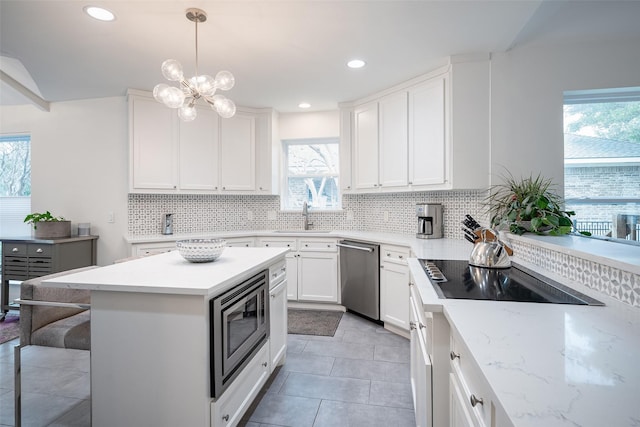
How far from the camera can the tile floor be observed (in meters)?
1.79

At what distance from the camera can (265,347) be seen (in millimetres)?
1982

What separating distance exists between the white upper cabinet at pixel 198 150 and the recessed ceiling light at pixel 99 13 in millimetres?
1380

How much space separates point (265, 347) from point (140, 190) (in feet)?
7.98

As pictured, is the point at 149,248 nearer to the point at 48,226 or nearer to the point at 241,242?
the point at 241,242

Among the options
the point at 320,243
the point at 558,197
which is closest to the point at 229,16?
the point at 320,243

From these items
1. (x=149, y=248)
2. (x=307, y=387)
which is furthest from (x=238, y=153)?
(x=307, y=387)

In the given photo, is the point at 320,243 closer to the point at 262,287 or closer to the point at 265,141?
the point at 265,141

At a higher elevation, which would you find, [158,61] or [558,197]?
[158,61]

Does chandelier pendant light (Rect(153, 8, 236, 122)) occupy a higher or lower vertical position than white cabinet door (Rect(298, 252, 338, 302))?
higher

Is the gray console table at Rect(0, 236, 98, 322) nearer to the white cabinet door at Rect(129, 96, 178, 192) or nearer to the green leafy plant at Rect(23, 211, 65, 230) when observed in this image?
the green leafy plant at Rect(23, 211, 65, 230)

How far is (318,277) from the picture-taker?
12.0 ft

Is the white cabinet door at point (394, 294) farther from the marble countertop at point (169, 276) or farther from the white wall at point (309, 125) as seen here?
the white wall at point (309, 125)

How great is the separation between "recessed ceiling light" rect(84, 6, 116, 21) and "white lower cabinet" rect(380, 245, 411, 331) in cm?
279

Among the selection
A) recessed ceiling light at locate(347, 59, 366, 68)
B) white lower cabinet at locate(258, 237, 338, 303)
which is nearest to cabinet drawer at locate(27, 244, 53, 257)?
white lower cabinet at locate(258, 237, 338, 303)
